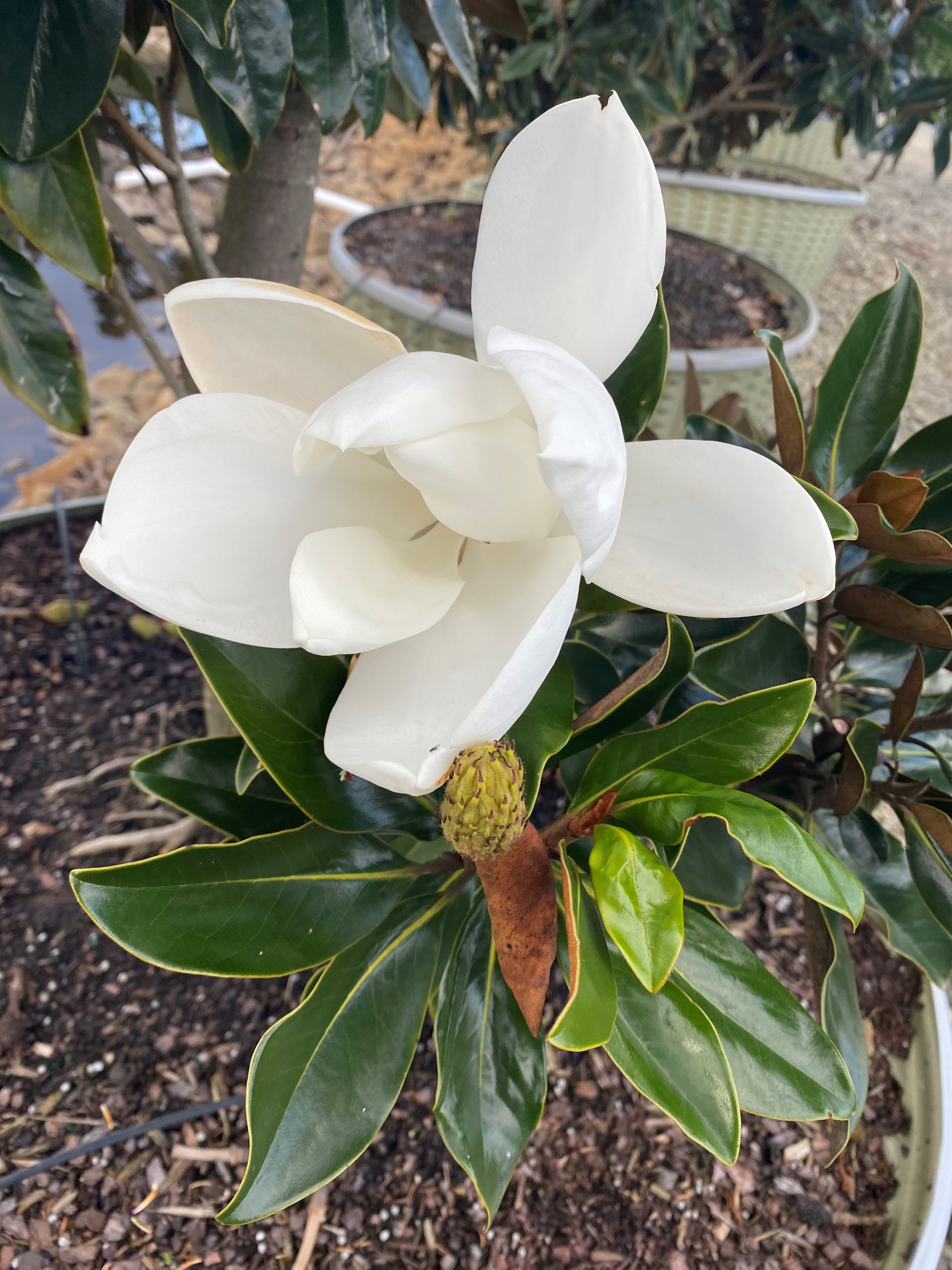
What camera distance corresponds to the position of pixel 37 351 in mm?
672

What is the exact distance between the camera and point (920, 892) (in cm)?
63

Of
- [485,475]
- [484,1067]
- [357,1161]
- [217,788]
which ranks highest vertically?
[485,475]

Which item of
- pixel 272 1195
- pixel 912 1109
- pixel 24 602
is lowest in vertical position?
pixel 912 1109

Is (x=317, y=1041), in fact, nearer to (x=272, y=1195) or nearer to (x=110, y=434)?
(x=272, y=1195)

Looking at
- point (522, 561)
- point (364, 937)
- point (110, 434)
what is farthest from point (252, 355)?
point (110, 434)

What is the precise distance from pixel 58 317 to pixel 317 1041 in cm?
59

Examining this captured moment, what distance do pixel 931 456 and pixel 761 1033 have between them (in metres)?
0.47

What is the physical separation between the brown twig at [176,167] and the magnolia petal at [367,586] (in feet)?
1.30

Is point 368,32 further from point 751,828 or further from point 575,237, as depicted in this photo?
point 751,828

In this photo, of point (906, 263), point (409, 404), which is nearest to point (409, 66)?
point (409, 404)

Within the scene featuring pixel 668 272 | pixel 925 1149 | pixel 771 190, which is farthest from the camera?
pixel 771 190

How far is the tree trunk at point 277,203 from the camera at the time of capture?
0.81 metres

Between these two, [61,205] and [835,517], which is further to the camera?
[61,205]

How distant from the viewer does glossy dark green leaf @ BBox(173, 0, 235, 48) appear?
0.49 metres
